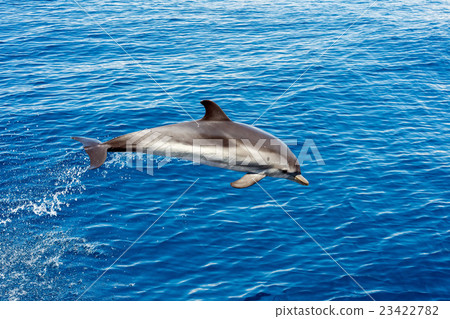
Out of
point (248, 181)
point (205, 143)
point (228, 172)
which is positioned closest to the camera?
point (205, 143)

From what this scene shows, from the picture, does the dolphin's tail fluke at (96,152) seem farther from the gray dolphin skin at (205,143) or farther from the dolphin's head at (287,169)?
the dolphin's head at (287,169)

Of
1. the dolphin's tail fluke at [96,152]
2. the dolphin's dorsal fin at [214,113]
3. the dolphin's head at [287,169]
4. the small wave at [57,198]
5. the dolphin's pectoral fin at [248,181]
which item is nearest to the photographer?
the dolphin's tail fluke at [96,152]

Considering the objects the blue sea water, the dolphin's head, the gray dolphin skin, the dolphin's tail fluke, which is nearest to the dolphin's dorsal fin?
the gray dolphin skin

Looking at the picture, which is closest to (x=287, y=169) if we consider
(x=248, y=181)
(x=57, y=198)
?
(x=248, y=181)

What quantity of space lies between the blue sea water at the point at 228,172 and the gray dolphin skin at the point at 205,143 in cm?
348

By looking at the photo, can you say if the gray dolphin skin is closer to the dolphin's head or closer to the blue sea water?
the dolphin's head

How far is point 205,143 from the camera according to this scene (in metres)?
12.6

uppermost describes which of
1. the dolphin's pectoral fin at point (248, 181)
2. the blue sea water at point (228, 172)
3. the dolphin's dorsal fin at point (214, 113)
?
the dolphin's dorsal fin at point (214, 113)

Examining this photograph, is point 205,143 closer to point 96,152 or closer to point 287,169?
point 287,169

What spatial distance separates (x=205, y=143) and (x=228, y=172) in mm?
7569

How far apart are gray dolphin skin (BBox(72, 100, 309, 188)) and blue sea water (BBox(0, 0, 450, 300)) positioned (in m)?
3.48

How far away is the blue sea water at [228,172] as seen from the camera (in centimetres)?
1446

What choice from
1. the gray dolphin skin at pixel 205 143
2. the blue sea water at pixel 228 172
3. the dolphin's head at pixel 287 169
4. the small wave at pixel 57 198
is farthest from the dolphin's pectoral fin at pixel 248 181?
the small wave at pixel 57 198

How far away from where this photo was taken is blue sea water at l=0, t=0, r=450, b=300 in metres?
14.5
